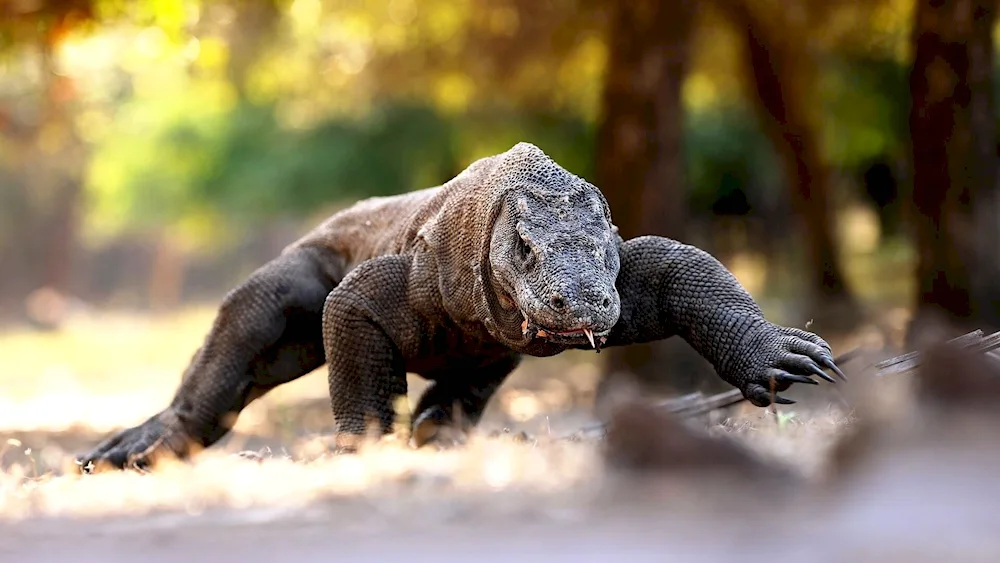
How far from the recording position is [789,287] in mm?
25469

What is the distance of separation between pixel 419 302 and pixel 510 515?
2.21m

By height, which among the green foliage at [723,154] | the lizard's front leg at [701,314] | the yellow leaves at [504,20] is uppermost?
the yellow leaves at [504,20]

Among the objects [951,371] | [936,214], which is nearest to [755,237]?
[936,214]

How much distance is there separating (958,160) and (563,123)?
1131 cm

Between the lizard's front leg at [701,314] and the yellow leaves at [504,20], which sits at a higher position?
the yellow leaves at [504,20]

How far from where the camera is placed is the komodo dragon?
12.3 feet

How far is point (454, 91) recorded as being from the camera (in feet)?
53.6

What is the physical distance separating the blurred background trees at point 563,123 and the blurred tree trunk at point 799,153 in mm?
37

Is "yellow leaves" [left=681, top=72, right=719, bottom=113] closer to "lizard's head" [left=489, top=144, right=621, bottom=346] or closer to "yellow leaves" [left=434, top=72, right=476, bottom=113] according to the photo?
"yellow leaves" [left=434, top=72, right=476, bottom=113]

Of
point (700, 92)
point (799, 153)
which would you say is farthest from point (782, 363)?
point (700, 92)

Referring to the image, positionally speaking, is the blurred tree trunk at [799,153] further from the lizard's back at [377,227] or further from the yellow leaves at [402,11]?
the lizard's back at [377,227]

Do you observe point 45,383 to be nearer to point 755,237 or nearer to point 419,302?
point 419,302

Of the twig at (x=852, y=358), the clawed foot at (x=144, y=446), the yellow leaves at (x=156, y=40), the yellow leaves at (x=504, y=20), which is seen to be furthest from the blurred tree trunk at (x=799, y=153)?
the clawed foot at (x=144, y=446)

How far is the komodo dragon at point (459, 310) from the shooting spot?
12.3 feet
